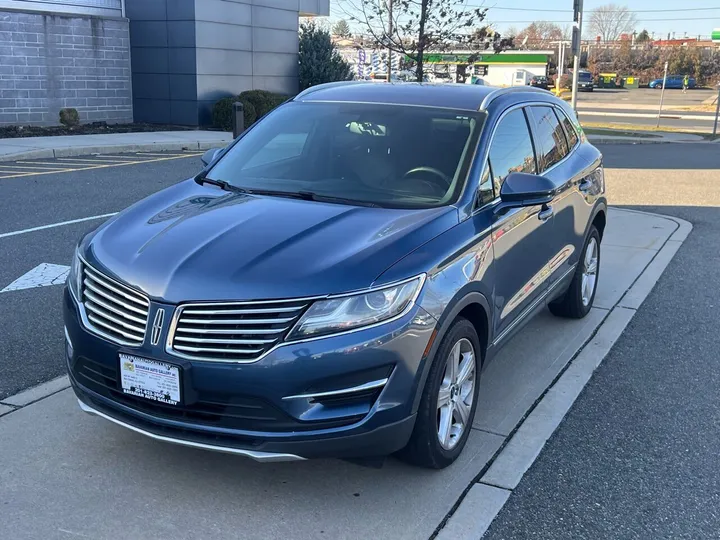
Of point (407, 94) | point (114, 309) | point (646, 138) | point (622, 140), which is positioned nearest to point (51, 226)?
point (407, 94)

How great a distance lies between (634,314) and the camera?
246 inches

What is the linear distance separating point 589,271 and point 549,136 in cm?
137

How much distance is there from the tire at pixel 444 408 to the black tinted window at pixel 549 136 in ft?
5.94

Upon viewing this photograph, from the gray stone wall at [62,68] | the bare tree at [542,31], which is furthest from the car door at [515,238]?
the bare tree at [542,31]

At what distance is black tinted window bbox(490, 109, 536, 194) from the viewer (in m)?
4.36

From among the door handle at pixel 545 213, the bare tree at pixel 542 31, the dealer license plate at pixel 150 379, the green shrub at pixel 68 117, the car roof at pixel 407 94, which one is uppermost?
the bare tree at pixel 542 31

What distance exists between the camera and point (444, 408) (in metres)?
3.62

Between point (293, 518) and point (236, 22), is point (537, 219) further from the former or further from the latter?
point (236, 22)

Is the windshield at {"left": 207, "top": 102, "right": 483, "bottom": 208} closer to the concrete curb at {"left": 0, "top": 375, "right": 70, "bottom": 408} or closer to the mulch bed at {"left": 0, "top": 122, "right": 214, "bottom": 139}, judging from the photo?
the concrete curb at {"left": 0, "top": 375, "right": 70, "bottom": 408}

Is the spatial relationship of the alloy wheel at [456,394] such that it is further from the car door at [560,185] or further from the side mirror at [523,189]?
the car door at [560,185]

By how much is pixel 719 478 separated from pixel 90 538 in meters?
2.87

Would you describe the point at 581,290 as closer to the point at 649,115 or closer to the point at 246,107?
the point at 246,107

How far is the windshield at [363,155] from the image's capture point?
164 inches

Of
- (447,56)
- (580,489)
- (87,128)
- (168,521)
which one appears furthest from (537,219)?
(87,128)
